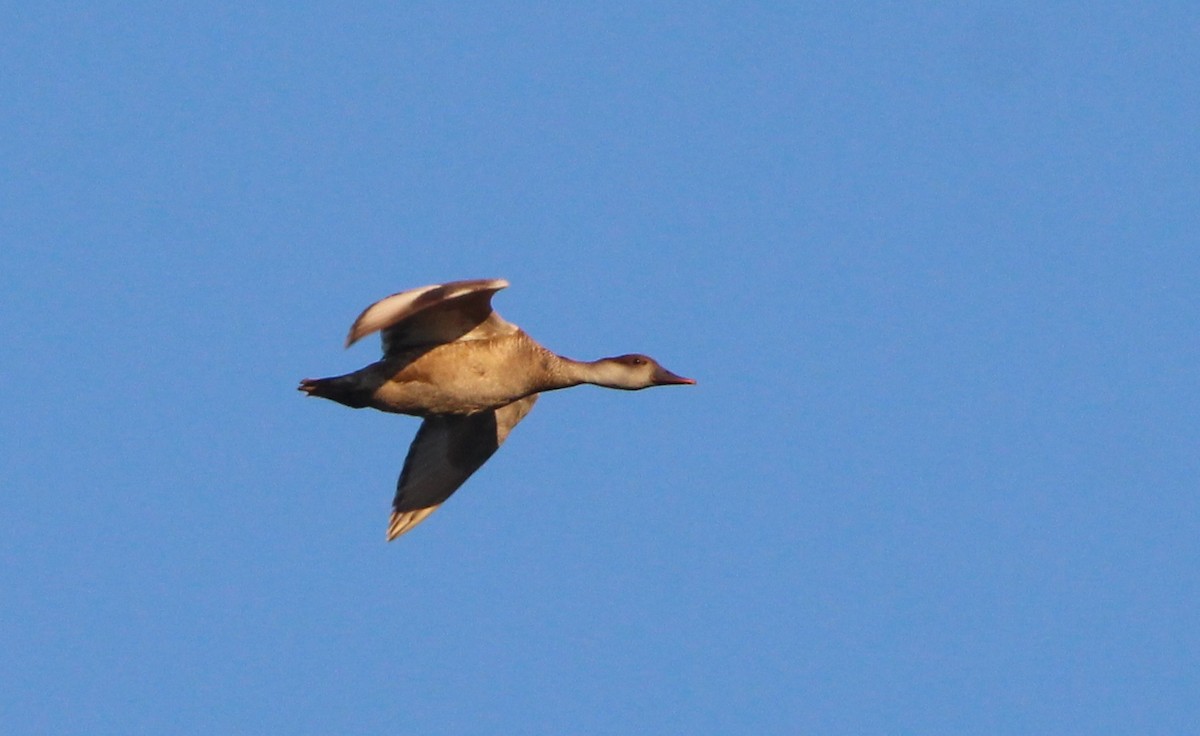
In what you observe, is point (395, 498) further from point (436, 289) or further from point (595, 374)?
point (436, 289)

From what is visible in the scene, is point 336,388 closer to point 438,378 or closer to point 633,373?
point 438,378

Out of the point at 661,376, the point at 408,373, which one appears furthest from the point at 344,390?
the point at 661,376

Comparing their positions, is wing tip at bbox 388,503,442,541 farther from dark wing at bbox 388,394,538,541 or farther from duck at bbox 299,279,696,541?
duck at bbox 299,279,696,541

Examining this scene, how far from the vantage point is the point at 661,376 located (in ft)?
69.8

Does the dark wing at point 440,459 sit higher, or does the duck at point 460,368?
the duck at point 460,368

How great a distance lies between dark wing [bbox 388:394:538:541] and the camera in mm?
21812

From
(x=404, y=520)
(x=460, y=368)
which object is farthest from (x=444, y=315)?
(x=404, y=520)

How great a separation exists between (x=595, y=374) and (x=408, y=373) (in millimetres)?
2233

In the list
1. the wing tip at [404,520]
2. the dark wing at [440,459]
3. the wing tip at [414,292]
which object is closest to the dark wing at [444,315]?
the wing tip at [414,292]

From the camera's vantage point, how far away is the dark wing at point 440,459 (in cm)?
2181

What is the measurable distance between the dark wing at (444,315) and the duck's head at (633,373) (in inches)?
58.3

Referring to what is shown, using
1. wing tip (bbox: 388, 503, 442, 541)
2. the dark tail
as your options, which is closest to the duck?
the dark tail

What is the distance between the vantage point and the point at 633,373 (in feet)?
69.5

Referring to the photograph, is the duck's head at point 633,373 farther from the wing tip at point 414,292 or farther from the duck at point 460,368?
the wing tip at point 414,292
